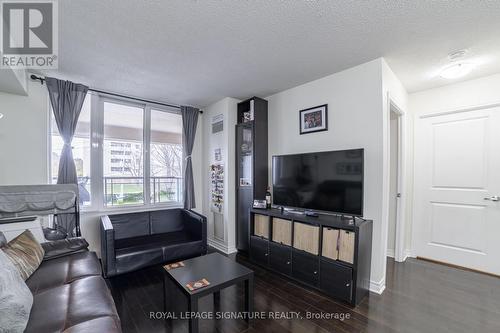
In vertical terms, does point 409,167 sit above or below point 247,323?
above

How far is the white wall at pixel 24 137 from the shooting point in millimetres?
2537

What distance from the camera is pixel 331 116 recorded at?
2.68m

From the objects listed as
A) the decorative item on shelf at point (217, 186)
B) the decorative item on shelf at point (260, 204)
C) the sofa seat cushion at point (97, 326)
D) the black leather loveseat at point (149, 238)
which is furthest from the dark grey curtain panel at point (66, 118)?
the decorative item on shelf at point (260, 204)

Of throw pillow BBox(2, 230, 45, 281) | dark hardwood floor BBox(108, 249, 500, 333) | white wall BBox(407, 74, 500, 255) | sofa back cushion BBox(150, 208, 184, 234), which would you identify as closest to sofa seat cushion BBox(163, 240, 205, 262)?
dark hardwood floor BBox(108, 249, 500, 333)

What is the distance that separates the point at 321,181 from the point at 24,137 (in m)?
3.60

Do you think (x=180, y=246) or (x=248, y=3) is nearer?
(x=248, y=3)

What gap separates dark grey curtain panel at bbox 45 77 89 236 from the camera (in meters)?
2.73

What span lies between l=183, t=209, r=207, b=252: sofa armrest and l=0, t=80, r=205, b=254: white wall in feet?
6.08

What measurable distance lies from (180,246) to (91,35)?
2428 mm

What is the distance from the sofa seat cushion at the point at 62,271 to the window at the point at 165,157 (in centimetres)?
167

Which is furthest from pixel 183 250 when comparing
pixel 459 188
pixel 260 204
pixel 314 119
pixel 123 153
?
pixel 459 188

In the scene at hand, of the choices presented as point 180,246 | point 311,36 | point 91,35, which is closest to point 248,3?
point 311,36

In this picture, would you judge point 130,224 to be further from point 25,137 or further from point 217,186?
point 25,137

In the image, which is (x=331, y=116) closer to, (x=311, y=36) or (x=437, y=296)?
(x=311, y=36)
